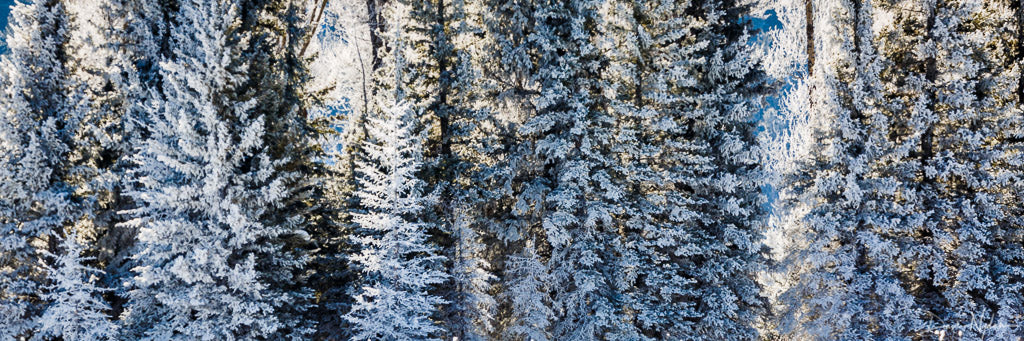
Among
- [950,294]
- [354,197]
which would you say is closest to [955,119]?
[950,294]

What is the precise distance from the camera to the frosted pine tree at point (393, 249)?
1002cm

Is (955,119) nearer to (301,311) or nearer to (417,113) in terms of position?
(417,113)

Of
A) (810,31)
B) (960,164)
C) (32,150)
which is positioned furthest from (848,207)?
(32,150)

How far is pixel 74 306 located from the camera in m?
9.74

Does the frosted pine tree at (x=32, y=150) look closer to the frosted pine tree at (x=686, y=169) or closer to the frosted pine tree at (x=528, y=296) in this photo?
the frosted pine tree at (x=528, y=296)

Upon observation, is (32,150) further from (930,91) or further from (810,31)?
(810,31)

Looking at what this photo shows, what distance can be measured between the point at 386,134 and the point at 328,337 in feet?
12.9

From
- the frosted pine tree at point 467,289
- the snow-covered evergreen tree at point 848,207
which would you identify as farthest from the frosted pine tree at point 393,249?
the snow-covered evergreen tree at point 848,207

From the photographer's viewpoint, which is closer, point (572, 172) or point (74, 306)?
point (74, 306)

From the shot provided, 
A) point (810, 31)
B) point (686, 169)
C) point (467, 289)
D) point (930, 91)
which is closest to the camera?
point (467, 289)

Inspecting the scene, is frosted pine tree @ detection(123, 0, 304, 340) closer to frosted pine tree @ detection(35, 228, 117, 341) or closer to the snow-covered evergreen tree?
frosted pine tree @ detection(35, 228, 117, 341)

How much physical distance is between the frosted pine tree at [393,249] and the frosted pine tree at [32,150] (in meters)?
5.30

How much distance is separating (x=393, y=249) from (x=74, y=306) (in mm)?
5099

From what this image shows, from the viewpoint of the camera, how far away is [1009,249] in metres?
11.8
